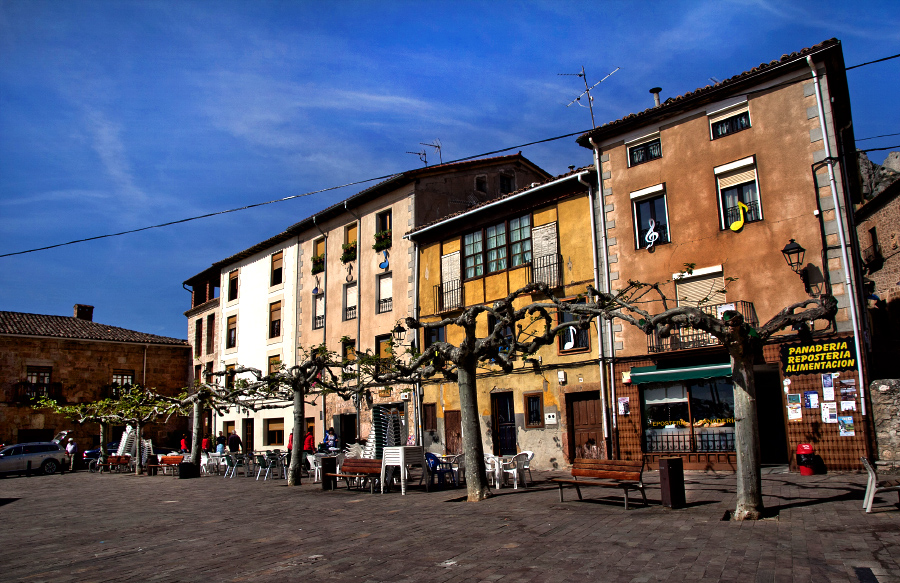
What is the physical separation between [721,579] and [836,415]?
36.4 ft

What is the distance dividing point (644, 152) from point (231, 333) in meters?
27.0

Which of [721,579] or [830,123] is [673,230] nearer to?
[830,123]

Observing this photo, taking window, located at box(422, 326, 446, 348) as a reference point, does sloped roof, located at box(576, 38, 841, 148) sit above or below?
above

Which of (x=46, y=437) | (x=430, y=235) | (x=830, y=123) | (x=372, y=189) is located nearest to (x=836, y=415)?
(x=830, y=123)

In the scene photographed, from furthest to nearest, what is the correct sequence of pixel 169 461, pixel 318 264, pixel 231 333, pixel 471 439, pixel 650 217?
1. pixel 231 333
2. pixel 318 264
3. pixel 169 461
4. pixel 650 217
5. pixel 471 439

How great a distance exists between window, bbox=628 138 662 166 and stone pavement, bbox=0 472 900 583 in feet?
31.9

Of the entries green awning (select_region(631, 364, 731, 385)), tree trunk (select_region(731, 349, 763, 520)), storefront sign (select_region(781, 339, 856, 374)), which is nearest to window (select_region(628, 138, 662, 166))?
green awning (select_region(631, 364, 731, 385))

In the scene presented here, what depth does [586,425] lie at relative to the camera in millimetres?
19609

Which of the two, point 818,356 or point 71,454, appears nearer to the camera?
point 818,356

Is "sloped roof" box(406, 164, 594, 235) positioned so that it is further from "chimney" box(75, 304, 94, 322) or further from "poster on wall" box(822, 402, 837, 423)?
"chimney" box(75, 304, 94, 322)

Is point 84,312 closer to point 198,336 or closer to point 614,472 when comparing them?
point 198,336

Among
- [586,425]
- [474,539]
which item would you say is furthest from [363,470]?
[586,425]

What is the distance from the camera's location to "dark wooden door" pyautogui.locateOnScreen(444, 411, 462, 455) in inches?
906

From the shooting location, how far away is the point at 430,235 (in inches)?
996
